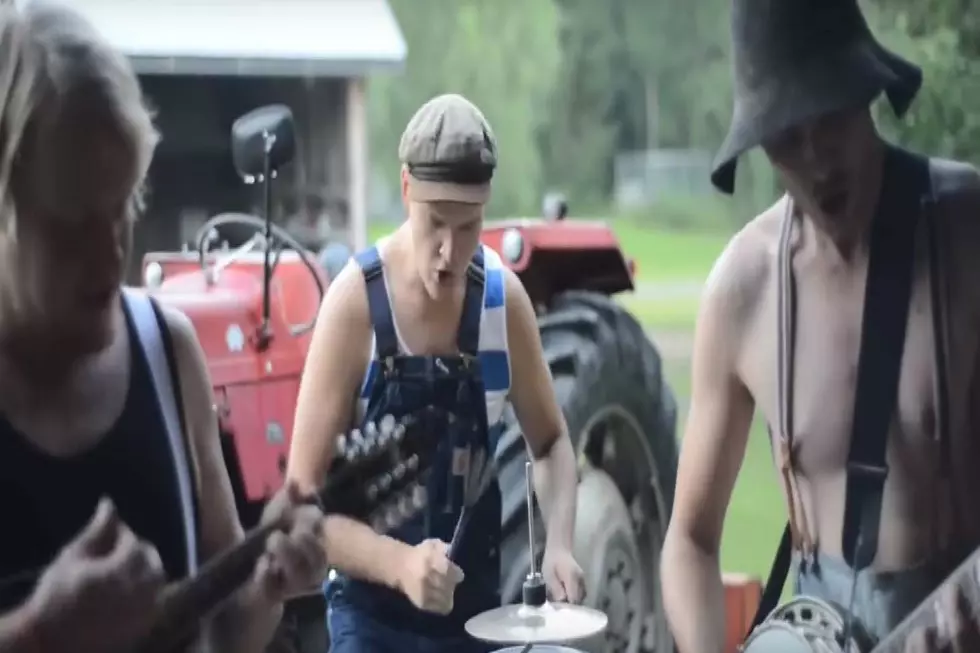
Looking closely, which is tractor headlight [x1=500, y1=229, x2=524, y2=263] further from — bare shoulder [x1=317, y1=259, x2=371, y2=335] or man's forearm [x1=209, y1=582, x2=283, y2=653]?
man's forearm [x1=209, y1=582, x2=283, y2=653]

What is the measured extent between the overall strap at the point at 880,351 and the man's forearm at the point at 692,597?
0.16 m

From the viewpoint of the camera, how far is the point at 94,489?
0.90m

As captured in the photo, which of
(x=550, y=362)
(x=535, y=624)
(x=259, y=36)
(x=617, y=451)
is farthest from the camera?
(x=259, y=36)

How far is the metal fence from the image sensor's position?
1.86m

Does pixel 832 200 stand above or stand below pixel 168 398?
above

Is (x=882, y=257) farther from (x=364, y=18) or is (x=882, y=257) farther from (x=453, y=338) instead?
(x=364, y=18)

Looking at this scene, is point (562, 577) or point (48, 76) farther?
point (562, 577)

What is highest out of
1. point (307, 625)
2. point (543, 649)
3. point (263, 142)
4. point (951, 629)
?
point (263, 142)

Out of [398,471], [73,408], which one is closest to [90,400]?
[73,408]

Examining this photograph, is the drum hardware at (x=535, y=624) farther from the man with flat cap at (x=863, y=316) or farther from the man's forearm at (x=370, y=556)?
the man with flat cap at (x=863, y=316)

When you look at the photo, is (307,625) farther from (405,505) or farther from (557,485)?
(405,505)

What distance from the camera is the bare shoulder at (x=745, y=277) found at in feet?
3.47

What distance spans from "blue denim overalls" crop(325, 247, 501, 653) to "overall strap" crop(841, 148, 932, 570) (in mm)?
435

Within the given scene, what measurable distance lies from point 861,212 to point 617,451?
1166 millimetres
